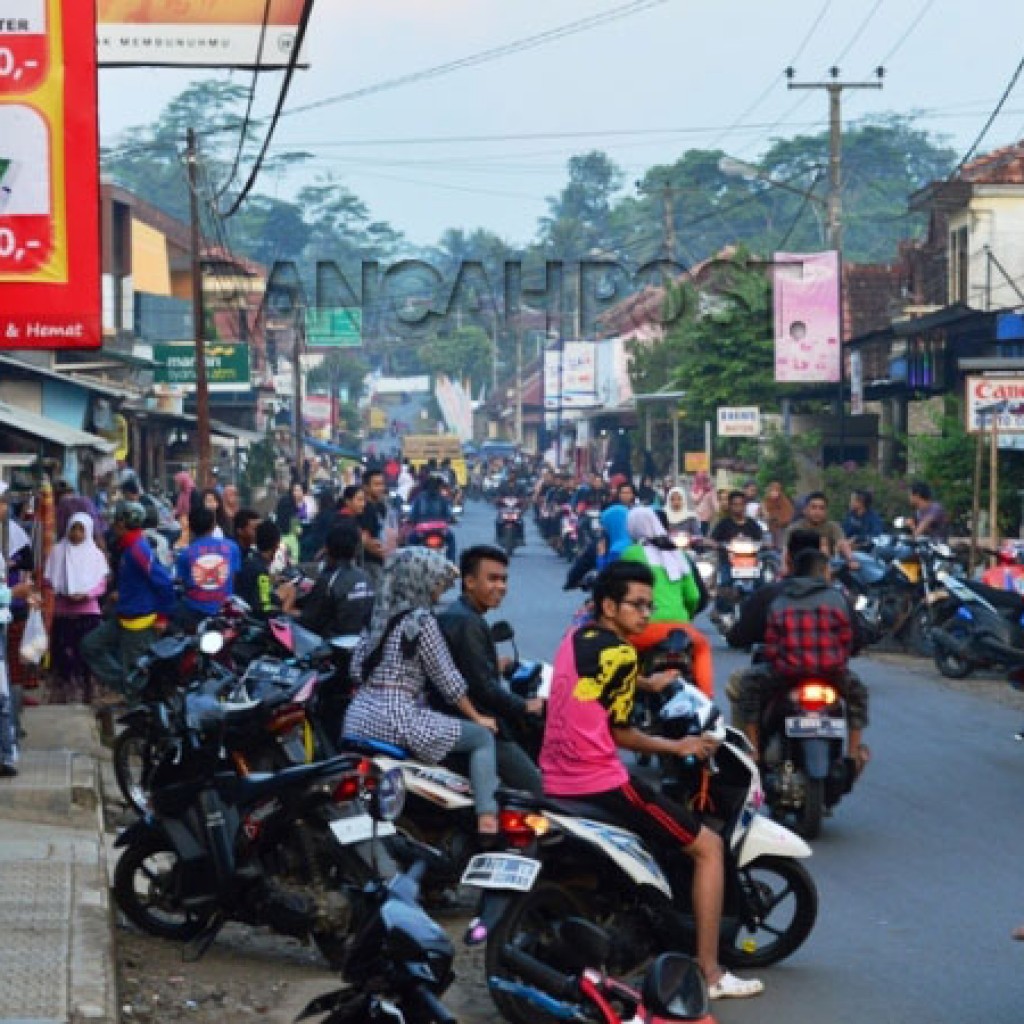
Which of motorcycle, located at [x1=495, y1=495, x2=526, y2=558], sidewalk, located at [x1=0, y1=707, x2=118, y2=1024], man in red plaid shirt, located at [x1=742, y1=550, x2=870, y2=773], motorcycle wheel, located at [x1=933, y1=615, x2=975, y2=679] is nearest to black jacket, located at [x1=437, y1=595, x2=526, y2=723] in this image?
sidewalk, located at [x1=0, y1=707, x2=118, y2=1024]

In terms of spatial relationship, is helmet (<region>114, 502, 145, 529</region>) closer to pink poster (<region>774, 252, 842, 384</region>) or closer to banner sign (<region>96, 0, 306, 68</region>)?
banner sign (<region>96, 0, 306, 68</region>)

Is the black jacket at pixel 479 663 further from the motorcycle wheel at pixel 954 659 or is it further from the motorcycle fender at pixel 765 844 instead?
the motorcycle wheel at pixel 954 659

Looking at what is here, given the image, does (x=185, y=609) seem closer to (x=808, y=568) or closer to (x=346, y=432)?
(x=808, y=568)

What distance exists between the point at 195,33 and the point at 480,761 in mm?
8784

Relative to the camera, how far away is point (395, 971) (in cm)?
577

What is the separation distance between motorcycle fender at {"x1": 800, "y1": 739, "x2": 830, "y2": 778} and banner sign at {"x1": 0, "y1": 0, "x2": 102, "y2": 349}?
4265 millimetres

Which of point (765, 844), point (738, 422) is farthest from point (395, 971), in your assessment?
point (738, 422)

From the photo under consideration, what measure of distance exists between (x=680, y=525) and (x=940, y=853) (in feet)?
62.3

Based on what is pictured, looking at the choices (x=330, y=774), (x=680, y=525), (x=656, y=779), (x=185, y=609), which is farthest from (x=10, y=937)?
(x=680, y=525)

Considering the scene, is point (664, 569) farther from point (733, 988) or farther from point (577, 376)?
point (577, 376)

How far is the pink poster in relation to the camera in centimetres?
4331

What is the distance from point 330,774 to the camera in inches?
369

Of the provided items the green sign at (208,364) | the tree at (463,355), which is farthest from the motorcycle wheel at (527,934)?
the tree at (463,355)

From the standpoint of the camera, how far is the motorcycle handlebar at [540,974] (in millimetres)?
7293
